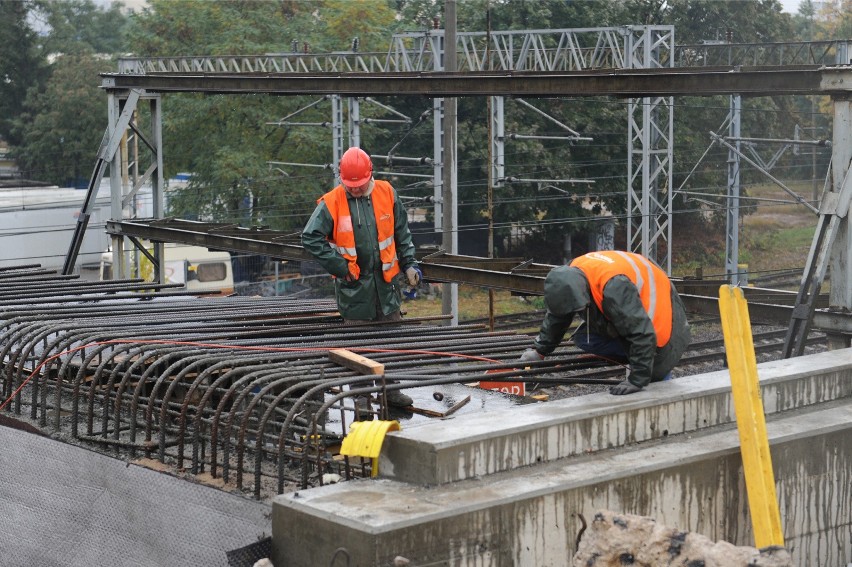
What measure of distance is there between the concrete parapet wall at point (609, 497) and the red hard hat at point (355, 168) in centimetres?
276

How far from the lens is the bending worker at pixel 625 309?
7.51m

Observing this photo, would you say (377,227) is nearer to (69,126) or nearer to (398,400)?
(398,400)

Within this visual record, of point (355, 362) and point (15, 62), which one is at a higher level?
point (15, 62)

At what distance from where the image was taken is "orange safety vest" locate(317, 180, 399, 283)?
9.57 meters

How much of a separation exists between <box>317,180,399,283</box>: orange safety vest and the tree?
63.3 meters

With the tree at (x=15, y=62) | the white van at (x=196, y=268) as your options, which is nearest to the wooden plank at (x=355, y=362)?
the white van at (x=196, y=268)

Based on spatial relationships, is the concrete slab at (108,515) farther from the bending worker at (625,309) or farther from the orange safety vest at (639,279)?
the orange safety vest at (639,279)

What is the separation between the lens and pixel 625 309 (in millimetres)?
7523

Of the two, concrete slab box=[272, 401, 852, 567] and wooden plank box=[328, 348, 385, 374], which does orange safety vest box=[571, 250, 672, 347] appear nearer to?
concrete slab box=[272, 401, 852, 567]

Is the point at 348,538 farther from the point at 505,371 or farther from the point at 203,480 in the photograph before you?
the point at 505,371

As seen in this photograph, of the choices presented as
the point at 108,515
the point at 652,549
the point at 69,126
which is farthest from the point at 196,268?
the point at 652,549

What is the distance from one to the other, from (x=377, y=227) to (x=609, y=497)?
366 centimetres

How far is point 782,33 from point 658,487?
1918 inches

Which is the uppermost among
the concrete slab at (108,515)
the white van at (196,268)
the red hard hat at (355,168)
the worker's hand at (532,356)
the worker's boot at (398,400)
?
the red hard hat at (355,168)
